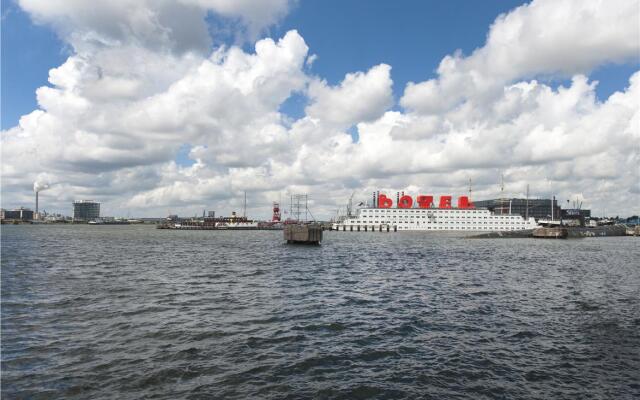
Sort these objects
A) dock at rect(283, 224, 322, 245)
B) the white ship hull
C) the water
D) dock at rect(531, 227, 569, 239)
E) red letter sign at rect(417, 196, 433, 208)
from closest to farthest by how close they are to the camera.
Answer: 1. the water
2. dock at rect(283, 224, 322, 245)
3. dock at rect(531, 227, 569, 239)
4. the white ship hull
5. red letter sign at rect(417, 196, 433, 208)

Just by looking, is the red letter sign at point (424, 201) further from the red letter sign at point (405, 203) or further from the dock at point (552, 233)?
the dock at point (552, 233)

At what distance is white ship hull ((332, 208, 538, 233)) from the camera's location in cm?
19312

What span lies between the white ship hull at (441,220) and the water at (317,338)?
524ft

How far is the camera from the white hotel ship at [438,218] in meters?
193

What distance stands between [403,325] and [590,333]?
9063 millimetres

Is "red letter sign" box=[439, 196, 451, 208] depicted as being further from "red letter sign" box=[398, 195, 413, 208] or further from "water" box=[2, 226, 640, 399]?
"water" box=[2, 226, 640, 399]

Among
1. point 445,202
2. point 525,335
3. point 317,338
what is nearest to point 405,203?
point 445,202

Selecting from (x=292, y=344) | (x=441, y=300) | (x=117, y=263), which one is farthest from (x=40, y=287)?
(x=441, y=300)

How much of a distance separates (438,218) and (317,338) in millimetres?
186180

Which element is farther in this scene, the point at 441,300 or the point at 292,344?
the point at 441,300

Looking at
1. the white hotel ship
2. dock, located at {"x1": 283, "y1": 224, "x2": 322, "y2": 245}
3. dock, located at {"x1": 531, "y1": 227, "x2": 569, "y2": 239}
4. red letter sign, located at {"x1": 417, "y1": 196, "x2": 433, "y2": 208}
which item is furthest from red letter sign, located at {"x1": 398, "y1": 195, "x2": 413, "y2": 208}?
dock, located at {"x1": 283, "y1": 224, "x2": 322, "y2": 245}

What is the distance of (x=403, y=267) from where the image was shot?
4766 centimetres

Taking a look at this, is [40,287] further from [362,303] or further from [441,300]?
[441,300]

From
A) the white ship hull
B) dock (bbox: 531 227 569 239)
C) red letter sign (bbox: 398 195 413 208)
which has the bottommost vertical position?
dock (bbox: 531 227 569 239)
